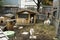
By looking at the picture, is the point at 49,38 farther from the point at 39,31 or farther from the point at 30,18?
the point at 30,18

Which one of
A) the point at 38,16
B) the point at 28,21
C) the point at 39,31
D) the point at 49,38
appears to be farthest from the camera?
the point at 38,16

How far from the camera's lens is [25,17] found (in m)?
11.6

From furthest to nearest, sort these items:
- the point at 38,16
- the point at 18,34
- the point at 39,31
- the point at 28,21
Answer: the point at 38,16
the point at 28,21
the point at 39,31
the point at 18,34

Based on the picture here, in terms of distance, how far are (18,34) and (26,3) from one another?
Result: 32.1 ft

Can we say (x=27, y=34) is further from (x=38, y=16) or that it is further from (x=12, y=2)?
(x=12, y=2)

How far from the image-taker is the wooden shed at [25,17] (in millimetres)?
11142

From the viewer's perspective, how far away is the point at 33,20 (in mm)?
11648

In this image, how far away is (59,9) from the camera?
838 centimetres

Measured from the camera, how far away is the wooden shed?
36.6 ft

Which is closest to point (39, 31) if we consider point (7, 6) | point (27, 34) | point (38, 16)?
point (27, 34)

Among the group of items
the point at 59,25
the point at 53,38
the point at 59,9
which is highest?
the point at 59,9

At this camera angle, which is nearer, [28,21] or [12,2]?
[28,21]

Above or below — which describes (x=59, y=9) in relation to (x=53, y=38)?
above

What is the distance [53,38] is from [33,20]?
389cm
